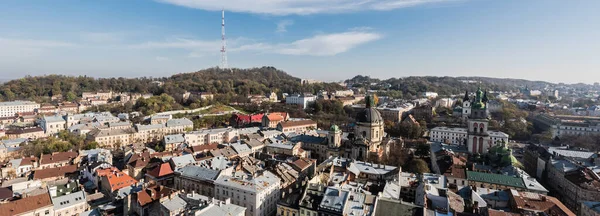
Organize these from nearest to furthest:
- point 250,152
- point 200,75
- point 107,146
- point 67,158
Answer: point 67,158, point 250,152, point 107,146, point 200,75

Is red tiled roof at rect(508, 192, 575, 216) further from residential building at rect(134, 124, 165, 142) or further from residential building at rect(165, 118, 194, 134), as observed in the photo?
residential building at rect(165, 118, 194, 134)

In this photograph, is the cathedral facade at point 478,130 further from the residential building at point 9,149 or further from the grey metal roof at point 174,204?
the residential building at point 9,149

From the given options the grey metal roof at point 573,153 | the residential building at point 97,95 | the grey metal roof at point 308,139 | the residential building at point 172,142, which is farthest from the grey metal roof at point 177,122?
the grey metal roof at point 573,153

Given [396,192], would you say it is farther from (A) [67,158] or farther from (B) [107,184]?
(A) [67,158]

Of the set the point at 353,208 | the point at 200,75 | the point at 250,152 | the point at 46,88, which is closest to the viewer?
the point at 353,208

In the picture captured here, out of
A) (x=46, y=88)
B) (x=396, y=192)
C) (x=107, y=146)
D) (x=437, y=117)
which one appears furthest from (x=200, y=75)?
(x=396, y=192)

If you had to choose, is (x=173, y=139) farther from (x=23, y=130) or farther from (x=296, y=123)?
(x=23, y=130)

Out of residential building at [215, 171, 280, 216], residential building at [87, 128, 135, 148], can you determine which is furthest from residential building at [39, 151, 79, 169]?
residential building at [215, 171, 280, 216]
